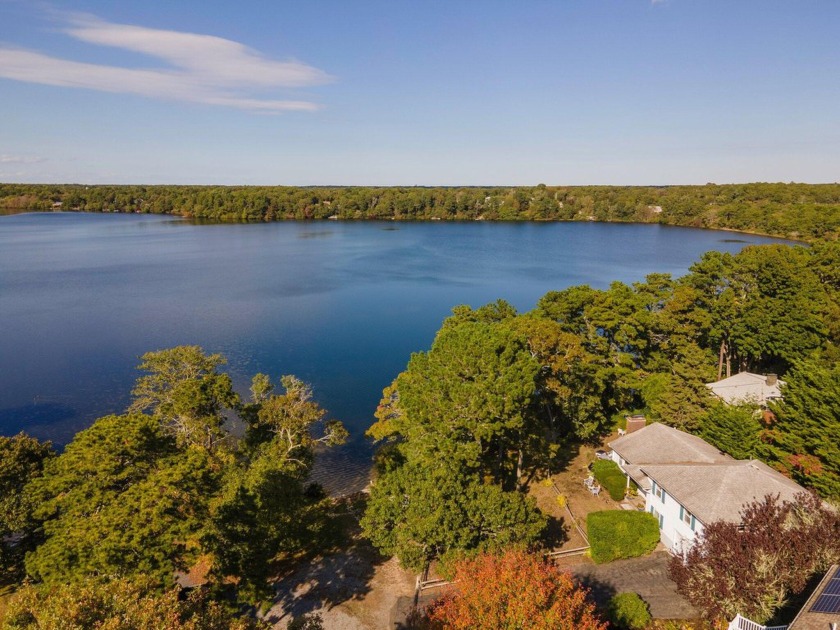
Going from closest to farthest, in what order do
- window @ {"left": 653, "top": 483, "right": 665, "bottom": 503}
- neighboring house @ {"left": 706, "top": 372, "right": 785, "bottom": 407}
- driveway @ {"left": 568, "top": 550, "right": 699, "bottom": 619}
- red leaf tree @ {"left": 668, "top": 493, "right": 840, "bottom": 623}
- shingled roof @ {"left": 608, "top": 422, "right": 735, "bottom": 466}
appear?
1. red leaf tree @ {"left": 668, "top": 493, "right": 840, "bottom": 623}
2. driveway @ {"left": 568, "top": 550, "right": 699, "bottom": 619}
3. window @ {"left": 653, "top": 483, "right": 665, "bottom": 503}
4. shingled roof @ {"left": 608, "top": 422, "right": 735, "bottom": 466}
5. neighboring house @ {"left": 706, "top": 372, "right": 785, "bottom": 407}

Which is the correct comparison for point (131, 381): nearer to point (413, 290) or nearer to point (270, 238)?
point (413, 290)

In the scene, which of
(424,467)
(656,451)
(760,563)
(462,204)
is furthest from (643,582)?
(462,204)

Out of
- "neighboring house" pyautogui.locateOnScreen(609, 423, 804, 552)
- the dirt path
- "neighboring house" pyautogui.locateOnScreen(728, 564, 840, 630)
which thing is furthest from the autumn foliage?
"neighboring house" pyautogui.locateOnScreen(609, 423, 804, 552)

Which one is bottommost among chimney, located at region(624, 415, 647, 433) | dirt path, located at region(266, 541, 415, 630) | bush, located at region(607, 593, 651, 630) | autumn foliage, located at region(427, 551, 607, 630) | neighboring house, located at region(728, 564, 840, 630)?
dirt path, located at region(266, 541, 415, 630)

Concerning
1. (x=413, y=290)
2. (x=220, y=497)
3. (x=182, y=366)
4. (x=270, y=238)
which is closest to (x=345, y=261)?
(x=413, y=290)

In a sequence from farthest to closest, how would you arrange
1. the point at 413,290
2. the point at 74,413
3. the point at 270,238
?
1. the point at 270,238
2. the point at 413,290
3. the point at 74,413

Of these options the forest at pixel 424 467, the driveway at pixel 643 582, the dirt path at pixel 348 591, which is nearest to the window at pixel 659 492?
the driveway at pixel 643 582

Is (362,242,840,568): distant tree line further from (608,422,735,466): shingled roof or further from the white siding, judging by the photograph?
the white siding
